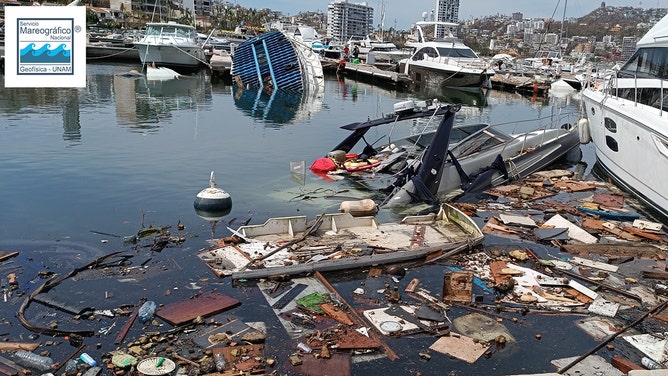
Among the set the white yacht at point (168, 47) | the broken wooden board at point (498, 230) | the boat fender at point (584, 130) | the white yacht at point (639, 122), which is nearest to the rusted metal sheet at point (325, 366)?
the broken wooden board at point (498, 230)

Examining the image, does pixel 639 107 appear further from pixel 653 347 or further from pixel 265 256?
pixel 265 256

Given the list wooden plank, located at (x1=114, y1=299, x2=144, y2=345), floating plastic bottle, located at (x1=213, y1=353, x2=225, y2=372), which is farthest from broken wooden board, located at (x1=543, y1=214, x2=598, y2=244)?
wooden plank, located at (x1=114, y1=299, x2=144, y2=345)

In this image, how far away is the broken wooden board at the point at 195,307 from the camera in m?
8.73

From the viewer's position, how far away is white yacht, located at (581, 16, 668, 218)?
47.0 feet

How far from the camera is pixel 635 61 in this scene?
63.5 ft

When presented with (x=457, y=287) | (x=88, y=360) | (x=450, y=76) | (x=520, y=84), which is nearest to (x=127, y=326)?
(x=88, y=360)

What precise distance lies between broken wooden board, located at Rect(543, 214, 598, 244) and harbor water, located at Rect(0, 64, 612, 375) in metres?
4.00

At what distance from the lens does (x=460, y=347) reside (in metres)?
8.20

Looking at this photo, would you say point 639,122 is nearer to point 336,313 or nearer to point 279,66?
point 336,313

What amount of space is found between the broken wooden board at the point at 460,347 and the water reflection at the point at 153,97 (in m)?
21.2

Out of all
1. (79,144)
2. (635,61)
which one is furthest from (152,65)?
(635,61)

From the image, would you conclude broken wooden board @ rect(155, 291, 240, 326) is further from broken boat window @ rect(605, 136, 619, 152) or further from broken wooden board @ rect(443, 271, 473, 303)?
broken boat window @ rect(605, 136, 619, 152)

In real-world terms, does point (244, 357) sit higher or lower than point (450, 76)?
lower

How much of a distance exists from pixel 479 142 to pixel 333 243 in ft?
30.1
